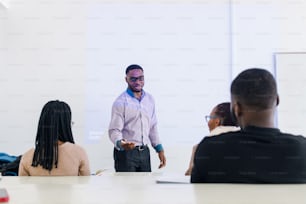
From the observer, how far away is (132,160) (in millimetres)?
2900

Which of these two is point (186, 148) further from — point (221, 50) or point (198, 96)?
point (221, 50)

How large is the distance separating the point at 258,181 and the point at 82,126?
9.56 feet

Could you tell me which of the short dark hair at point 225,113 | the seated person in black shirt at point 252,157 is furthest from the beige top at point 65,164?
the seated person in black shirt at point 252,157

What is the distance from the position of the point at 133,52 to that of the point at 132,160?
142 cm

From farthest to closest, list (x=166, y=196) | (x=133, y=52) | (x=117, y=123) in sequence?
1. (x=133, y=52)
2. (x=117, y=123)
3. (x=166, y=196)

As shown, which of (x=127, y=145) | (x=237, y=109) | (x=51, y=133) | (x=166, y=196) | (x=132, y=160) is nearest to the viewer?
(x=166, y=196)

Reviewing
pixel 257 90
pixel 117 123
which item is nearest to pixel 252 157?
pixel 257 90

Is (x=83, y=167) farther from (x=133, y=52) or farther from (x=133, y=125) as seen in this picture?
(x=133, y=52)

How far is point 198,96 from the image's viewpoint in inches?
154

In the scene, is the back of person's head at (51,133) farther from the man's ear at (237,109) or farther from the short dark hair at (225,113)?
the man's ear at (237,109)

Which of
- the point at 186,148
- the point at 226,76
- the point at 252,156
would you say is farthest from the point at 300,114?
the point at 252,156

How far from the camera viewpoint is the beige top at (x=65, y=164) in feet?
6.14

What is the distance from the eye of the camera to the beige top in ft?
6.14

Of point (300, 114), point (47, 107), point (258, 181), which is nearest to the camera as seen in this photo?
point (258, 181)
